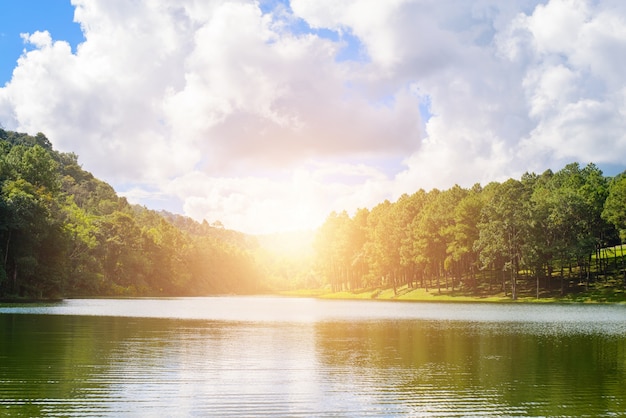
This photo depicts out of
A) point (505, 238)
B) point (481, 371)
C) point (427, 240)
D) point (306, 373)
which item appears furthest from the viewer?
point (427, 240)

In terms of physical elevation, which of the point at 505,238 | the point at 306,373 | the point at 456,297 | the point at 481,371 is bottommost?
the point at 456,297

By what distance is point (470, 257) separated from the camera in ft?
399

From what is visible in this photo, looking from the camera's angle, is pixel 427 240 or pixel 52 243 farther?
pixel 427 240

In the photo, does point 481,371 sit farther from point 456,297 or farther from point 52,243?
point 52,243

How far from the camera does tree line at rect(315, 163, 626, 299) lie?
10500cm

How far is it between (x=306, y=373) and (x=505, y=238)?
89388mm

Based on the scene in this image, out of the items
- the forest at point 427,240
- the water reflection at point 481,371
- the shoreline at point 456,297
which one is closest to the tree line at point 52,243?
the forest at point 427,240

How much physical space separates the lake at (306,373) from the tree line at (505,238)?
6450cm

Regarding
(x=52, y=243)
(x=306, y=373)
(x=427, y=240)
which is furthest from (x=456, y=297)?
(x=306, y=373)

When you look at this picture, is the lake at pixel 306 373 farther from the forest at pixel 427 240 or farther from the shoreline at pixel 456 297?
the forest at pixel 427 240

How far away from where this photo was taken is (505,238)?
106875 millimetres

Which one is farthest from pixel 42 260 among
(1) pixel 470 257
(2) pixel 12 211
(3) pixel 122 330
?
(1) pixel 470 257

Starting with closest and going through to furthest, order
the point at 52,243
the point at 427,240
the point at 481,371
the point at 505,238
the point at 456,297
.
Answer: the point at 481,371, the point at 52,243, the point at 505,238, the point at 456,297, the point at 427,240

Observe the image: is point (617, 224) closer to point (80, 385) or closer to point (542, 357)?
point (542, 357)
